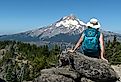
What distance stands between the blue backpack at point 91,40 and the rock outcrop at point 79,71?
44.9 inches

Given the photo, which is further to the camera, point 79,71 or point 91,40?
point 79,71

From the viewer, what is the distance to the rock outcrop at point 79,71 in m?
19.2

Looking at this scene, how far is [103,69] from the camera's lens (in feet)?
63.0

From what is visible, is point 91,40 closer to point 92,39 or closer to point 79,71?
point 92,39

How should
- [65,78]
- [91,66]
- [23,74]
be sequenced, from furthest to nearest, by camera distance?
Result: [23,74] → [65,78] → [91,66]

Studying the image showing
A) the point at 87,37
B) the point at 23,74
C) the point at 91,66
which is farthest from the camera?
the point at 23,74

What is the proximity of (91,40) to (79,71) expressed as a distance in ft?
8.74

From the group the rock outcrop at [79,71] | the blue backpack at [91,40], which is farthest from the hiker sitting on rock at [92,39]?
the rock outcrop at [79,71]

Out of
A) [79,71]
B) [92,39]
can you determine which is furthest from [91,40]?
[79,71]

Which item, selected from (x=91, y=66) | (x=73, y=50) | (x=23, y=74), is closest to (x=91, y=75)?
(x=91, y=66)

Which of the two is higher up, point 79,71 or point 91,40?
point 91,40

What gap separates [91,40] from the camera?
1809 centimetres

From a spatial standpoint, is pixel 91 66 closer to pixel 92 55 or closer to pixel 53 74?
pixel 92 55

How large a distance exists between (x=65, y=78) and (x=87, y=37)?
12.2 ft
